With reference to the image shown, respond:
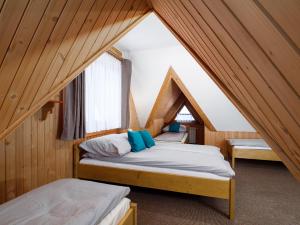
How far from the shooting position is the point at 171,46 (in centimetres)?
338

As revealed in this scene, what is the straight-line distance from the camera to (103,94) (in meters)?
3.33

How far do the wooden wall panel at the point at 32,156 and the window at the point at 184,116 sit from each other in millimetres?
4633

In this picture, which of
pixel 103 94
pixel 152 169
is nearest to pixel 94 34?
pixel 152 169

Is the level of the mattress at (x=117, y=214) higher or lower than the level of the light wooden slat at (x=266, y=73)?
lower

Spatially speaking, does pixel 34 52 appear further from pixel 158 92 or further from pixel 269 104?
pixel 158 92

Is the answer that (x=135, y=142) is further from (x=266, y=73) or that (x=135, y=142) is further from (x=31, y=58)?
(x=266, y=73)

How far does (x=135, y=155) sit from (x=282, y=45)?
2.31m

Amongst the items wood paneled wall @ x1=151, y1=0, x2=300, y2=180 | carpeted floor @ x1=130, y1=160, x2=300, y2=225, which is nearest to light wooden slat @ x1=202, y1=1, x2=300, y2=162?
wood paneled wall @ x1=151, y1=0, x2=300, y2=180

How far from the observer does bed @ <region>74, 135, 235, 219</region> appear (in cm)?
208

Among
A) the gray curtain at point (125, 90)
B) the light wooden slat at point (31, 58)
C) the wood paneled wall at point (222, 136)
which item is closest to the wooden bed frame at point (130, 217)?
the light wooden slat at point (31, 58)

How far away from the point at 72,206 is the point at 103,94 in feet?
7.79

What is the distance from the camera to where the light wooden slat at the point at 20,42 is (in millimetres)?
840

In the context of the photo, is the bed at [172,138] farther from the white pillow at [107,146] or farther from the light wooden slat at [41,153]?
the light wooden slat at [41,153]

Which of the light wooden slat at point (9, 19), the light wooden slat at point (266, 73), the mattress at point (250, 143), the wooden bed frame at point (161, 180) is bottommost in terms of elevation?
the wooden bed frame at point (161, 180)
